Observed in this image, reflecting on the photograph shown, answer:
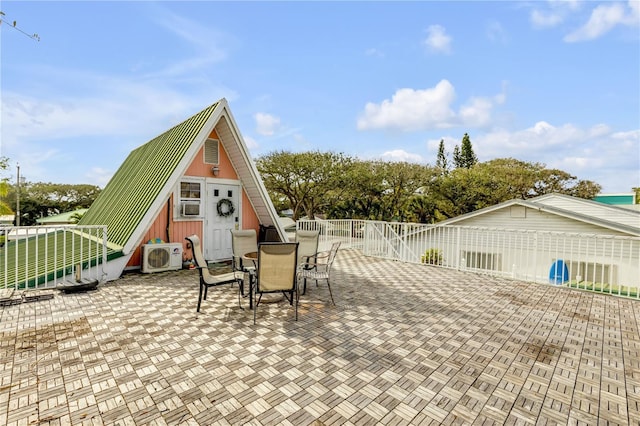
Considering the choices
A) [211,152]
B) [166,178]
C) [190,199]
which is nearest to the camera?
[166,178]

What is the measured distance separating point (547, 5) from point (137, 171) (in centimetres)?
1281

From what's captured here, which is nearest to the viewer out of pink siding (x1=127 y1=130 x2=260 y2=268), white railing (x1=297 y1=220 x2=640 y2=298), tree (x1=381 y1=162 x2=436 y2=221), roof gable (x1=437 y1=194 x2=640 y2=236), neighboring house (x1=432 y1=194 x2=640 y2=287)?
pink siding (x1=127 y1=130 x2=260 y2=268)

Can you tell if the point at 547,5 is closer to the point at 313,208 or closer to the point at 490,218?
the point at 490,218

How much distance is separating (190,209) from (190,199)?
1.05 ft

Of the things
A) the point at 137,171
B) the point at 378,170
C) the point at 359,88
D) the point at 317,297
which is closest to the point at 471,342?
the point at 317,297

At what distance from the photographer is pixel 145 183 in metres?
7.91

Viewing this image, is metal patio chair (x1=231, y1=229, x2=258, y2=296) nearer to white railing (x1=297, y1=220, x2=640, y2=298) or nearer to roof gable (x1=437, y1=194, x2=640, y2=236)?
white railing (x1=297, y1=220, x2=640, y2=298)

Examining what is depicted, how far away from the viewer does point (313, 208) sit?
19812mm

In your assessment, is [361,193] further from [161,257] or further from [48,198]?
[48,198]

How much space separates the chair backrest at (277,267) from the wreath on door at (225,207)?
5.19 meters

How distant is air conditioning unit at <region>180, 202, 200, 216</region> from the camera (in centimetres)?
799

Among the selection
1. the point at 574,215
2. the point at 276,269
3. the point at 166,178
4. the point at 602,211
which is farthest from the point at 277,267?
the point at 602,211

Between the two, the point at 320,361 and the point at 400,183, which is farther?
the point at 400,183

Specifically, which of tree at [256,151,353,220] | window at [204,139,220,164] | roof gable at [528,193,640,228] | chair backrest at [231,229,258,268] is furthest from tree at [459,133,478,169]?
chair backrest at [231,229,258,268]
